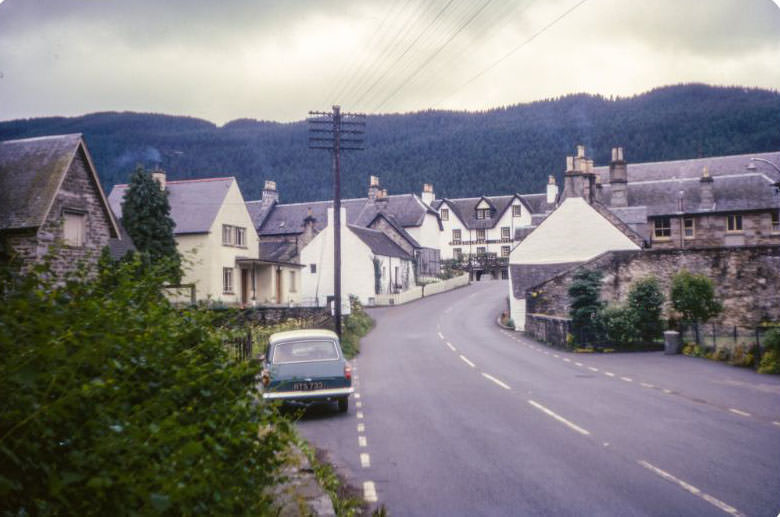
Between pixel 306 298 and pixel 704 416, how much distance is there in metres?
46.2

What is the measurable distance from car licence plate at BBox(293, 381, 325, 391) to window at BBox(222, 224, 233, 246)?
1172 inches

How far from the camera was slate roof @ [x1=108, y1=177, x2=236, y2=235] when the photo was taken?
4184 centimetres

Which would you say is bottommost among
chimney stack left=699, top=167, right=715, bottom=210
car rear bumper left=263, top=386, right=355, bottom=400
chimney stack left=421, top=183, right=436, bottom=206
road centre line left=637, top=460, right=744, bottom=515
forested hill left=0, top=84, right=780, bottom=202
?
road centre line left=637, top=460, right=744, bottom=515

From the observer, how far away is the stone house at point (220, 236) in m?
41.5

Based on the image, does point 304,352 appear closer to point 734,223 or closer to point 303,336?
point 303,336

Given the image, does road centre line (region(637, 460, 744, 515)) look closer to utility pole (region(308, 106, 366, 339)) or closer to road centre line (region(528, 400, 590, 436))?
road centre line (region(528, 400, 590, 436))

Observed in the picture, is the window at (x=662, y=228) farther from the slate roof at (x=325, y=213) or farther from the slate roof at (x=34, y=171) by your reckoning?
the slate roof at (x=34, y=171)

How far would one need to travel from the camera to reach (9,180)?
918 inches

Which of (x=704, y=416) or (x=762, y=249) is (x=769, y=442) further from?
(x=762, y=249)

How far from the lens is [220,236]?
140 feet

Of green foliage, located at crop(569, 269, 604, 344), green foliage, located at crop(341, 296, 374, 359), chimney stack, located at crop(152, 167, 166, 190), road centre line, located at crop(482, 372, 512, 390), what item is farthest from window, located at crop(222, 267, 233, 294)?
road centre line, located at crop(482, 372, 512, 390)

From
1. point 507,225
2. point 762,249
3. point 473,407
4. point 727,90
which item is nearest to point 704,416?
point 473,407

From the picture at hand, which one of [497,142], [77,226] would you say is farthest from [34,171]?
[497,142]

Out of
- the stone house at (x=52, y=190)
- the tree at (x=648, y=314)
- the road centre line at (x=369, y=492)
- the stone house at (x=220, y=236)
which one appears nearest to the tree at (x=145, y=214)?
the stone house at (x=220, y=236)
